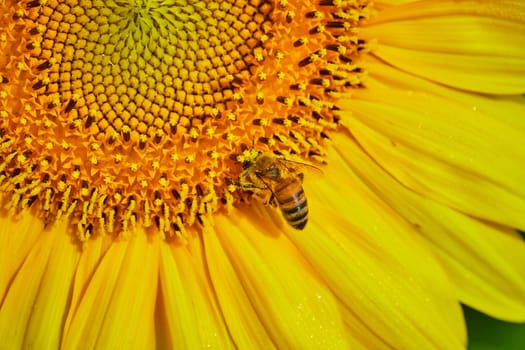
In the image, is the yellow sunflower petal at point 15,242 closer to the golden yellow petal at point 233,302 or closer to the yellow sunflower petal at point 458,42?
the golden yellow petal at point 233,302

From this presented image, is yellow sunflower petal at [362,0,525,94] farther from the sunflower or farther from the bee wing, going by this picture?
the bee wing

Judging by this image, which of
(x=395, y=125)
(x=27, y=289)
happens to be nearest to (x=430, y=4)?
(x=395, y=125)

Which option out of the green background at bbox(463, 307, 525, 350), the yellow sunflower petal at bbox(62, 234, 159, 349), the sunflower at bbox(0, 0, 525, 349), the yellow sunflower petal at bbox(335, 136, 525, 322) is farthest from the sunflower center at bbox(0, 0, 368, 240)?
the green background at bbox(463, 307, 525, 350)

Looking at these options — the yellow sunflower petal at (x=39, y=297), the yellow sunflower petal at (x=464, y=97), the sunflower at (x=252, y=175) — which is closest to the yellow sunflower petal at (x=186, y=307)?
the sunflower at (x=252, y=175)

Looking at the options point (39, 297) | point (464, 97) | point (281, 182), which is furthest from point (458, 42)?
point (39, 297)

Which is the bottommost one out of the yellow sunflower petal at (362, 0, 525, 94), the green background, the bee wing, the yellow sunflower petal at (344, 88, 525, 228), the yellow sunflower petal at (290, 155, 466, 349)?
the green background

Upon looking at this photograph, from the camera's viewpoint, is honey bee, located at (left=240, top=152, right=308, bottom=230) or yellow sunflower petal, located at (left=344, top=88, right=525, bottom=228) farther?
yellow sunflower petal, located at (left=344, top=88, right=525, bottom=228)

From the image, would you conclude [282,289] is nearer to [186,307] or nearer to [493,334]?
[186,307]

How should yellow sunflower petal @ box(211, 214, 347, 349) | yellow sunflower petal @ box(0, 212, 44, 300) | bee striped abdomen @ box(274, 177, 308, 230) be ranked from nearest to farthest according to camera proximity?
bee striped abdomen @ box(274, 177, 308, 230), yellow sunflower petal @ box(211, 214, 347, 349), yellow sunflower petal @ box(0, 212, 44, 300)
